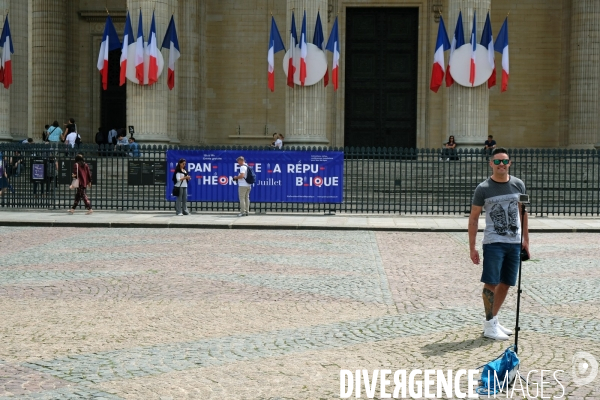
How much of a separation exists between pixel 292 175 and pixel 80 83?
15.4 m

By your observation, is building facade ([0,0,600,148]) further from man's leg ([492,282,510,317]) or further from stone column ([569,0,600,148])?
man's leg ([492,282,510,317])

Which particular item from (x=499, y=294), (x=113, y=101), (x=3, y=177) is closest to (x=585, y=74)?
(x=113, y=101)

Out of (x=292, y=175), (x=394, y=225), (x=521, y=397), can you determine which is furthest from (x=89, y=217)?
(x=521, y=397)

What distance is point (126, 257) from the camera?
14.9 meters

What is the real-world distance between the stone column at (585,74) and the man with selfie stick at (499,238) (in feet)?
87.3

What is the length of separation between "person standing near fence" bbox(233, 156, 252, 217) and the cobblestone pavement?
7.45m

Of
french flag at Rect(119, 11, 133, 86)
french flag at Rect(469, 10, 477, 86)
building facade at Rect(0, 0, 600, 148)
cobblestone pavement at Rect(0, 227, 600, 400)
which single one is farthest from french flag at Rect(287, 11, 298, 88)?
cobblestone pavement at Rect(0, 227, 600, 400)

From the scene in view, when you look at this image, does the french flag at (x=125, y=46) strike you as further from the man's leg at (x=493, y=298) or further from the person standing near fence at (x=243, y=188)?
the man's leg at (x=493, y=298)

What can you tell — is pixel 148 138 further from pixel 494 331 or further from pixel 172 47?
pixel 494 331

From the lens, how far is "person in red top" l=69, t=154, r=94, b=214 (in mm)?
24000

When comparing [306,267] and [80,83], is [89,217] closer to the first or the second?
[306,267]

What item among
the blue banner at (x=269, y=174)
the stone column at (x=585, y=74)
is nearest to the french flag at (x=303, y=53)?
the blue banner at (x=269, y=174)

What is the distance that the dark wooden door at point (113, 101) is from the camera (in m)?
37.2

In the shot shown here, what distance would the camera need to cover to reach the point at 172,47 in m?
30.8
